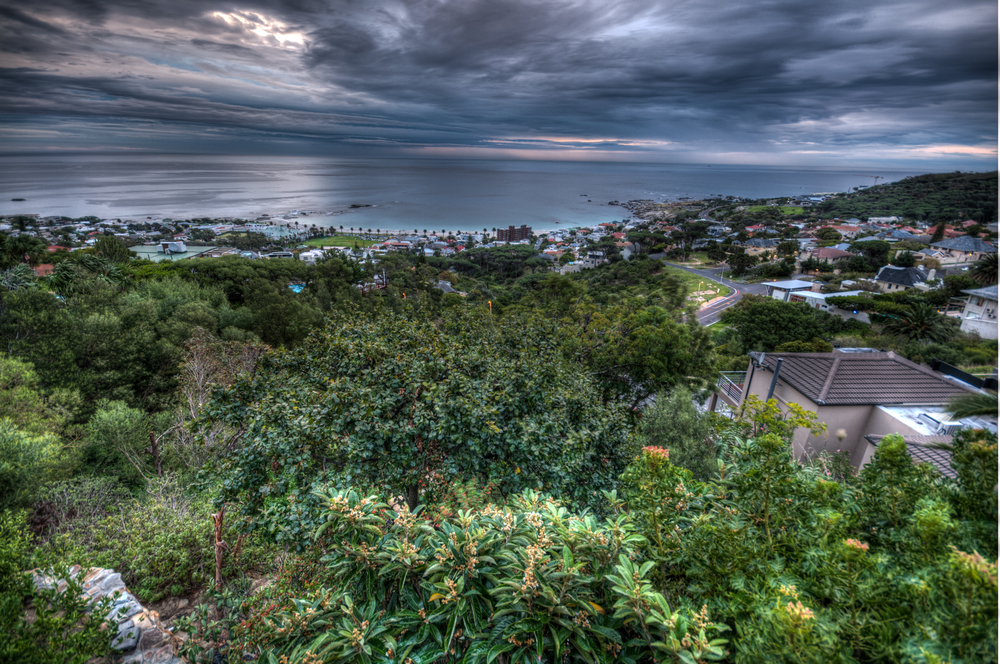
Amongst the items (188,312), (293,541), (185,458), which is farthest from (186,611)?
(188,312)

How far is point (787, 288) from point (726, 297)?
472 cm

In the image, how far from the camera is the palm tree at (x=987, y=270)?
63.1 inches

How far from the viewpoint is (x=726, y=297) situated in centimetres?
3391

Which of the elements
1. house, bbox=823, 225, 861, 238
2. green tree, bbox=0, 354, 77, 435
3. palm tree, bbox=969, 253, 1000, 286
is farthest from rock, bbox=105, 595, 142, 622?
house, bbox=823, 225, 861, 238

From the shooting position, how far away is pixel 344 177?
403ft

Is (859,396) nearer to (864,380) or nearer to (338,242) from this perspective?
(864,380)

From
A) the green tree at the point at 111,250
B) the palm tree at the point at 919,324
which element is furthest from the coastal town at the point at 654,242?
→ the palm tree at the point at 919,324

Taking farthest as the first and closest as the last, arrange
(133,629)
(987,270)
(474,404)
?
(474,404) < (133,629) < (987,270)

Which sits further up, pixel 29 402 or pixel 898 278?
pixel 898 278

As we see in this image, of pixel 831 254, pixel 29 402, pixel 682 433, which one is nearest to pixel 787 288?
pixel 831 254

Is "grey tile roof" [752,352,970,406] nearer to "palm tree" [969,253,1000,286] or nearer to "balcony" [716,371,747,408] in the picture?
"balcony" [716,371,747,408]

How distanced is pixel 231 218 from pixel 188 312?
2082 inches

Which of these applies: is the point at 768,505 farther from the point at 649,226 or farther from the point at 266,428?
the point at 649,226

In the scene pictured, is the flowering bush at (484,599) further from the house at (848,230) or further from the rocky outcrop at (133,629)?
the house at (848,230)
